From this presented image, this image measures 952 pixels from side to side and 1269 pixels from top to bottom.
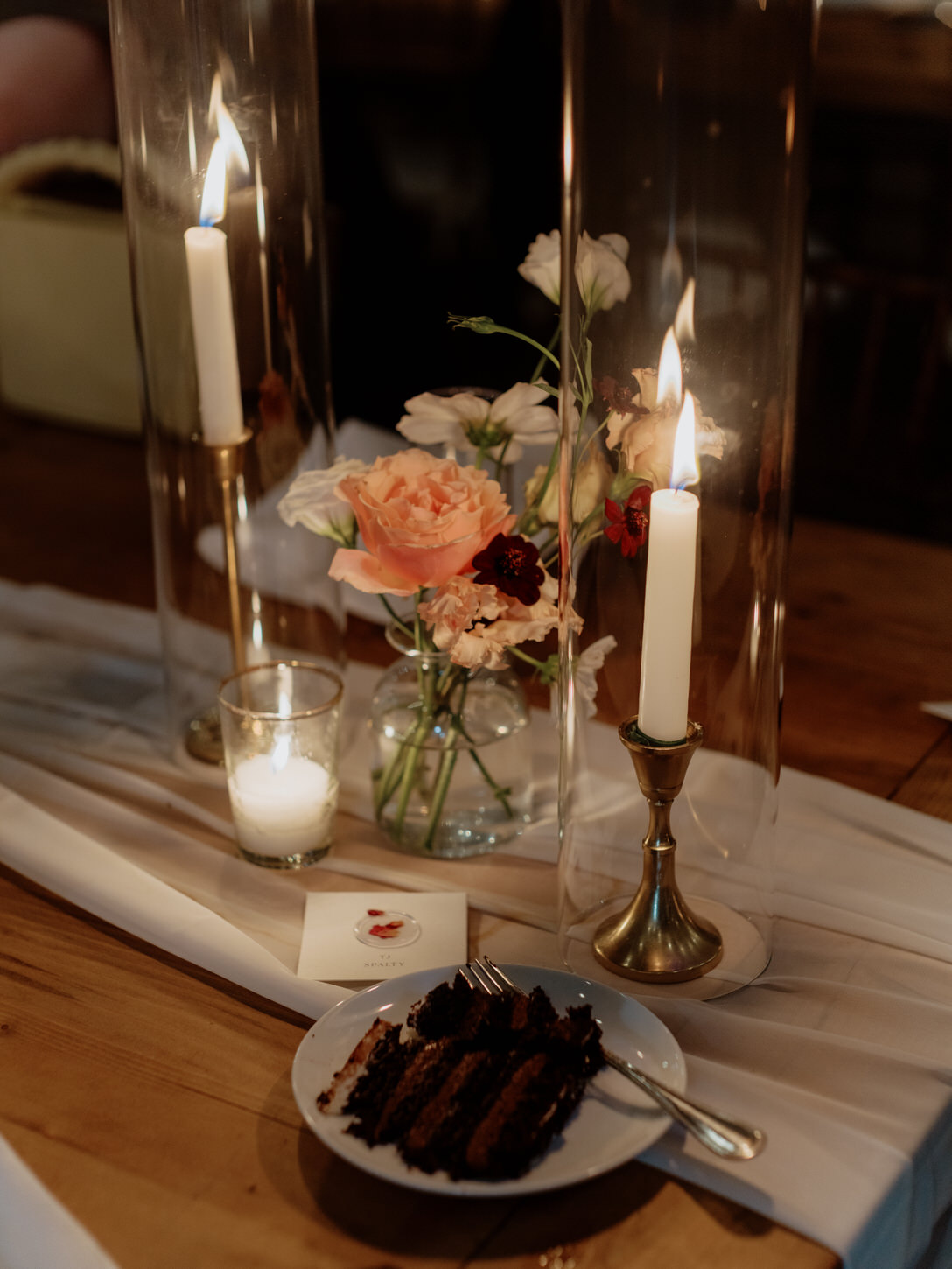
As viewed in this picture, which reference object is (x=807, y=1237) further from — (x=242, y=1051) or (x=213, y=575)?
(x=213, y=575)

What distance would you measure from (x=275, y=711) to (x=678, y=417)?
14.8 inches

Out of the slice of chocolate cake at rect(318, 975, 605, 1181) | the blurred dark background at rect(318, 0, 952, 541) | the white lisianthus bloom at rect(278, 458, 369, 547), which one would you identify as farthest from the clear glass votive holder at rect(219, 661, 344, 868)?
the blurred dark background at rect(318, 0, 952, 541)

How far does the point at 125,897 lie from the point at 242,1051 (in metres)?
0.15

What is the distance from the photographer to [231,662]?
1.06 metres

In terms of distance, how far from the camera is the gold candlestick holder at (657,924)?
28.1 inches

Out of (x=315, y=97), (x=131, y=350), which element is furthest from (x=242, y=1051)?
(x=131, y=350)

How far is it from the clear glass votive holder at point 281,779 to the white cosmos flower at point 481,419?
176mm

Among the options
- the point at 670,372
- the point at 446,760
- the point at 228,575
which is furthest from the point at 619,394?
the point at 228,575

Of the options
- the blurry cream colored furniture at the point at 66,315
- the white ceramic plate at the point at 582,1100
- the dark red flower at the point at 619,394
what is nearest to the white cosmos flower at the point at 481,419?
the dark red flower at the point at 619,394

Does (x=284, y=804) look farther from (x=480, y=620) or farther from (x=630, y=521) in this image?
(x=630, y=521)

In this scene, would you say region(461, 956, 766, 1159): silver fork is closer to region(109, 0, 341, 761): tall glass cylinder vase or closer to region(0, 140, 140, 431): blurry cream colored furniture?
region(109, 0, 341, 761): tall glass cylinder vase

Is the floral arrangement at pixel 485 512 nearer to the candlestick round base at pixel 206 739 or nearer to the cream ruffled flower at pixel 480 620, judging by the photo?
the cream ruffled flower at pixel 480 620

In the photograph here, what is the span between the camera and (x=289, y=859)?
2.81 ft

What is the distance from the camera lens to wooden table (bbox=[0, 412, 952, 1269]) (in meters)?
0.56
